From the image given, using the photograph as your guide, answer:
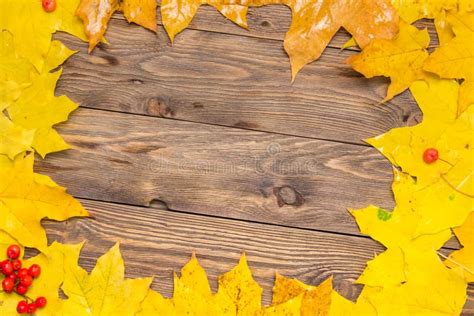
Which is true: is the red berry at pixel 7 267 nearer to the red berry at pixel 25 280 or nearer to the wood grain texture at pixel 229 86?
the red berry at pixel 25 280

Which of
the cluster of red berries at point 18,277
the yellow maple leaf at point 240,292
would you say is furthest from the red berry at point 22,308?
the yellow maple leaf at point 240,292

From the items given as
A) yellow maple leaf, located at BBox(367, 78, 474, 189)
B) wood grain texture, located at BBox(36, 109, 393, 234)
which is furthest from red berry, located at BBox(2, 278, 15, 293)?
yellow maple leaf, located at BBox(367, 78, 474, 189)

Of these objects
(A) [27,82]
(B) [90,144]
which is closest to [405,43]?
(B) [90,144]

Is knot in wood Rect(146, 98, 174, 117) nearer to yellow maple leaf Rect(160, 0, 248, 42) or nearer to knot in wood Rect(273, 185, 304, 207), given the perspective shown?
yellow maple leaf Rect(160, 0, 248, 42)

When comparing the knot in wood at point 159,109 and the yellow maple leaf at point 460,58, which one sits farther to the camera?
the knot in wood at point 159,109

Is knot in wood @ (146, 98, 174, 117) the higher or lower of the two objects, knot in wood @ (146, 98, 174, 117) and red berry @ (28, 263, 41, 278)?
the higher

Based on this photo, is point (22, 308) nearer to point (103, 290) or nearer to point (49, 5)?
point (103, 290)
